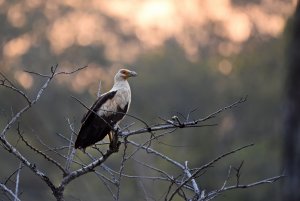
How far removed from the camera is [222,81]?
84.4 feet

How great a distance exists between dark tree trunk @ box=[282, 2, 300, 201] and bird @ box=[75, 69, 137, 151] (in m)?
2.91

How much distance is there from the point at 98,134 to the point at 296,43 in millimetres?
3379

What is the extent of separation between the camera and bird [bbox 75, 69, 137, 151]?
5.48m

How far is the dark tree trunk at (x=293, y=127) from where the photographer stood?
7.53ft

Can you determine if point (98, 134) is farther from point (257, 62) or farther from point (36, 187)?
point (257, 62)

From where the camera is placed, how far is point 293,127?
7.61 ft

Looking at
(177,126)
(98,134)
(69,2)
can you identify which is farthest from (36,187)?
(177,126)

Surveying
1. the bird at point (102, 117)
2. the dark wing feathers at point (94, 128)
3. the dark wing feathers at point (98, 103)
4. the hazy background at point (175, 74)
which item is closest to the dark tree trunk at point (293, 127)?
the bird at point (102, 117)

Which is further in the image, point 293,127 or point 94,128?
point 94,128

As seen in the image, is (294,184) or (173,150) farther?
(173,150)

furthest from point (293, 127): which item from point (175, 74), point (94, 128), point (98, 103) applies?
point (175, 74)

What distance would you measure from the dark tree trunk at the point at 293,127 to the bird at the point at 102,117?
2.91m

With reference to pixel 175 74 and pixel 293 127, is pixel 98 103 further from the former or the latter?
pixel 175 74

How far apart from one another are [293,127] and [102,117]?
11.0 feet
